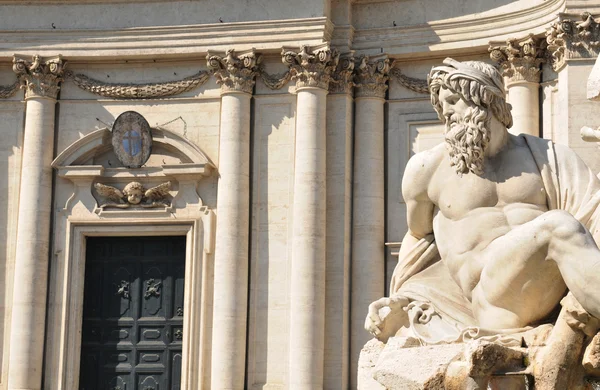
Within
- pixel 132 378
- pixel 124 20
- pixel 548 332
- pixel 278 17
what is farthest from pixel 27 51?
pixel 548 332

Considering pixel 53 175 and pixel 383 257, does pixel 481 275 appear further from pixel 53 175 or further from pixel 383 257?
pixel 53 175

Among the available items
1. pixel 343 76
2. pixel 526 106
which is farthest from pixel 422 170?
pixel 343 76

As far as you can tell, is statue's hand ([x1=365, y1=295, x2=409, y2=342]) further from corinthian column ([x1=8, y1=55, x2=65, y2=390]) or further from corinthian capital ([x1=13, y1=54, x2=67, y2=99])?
corinthian capital ([x1=13, y1=54, x2=67, y2=99])

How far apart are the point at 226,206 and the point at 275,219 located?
2.35 ft

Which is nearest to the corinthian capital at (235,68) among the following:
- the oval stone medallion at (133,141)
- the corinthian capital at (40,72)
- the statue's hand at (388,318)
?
the oval stone medallion at (133,141)

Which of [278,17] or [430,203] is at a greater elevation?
[278,17]

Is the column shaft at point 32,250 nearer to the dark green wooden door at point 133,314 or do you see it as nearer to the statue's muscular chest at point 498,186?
the dark green wooden door at point 133,314

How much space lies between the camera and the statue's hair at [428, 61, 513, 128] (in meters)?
5.94

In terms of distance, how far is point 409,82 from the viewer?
1781 centimetres

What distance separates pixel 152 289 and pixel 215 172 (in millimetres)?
1927

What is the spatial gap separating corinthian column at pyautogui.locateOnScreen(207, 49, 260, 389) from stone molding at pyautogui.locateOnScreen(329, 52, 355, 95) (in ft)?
3.78

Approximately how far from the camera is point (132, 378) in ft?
58.6

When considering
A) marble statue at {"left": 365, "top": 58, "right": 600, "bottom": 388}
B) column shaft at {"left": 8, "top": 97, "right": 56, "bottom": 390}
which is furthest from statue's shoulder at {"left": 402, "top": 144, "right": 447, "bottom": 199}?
column shaft at {"left": 8, "top": 97, "right": 56, "bottom": 390}

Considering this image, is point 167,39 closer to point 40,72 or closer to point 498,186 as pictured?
point 40,72
